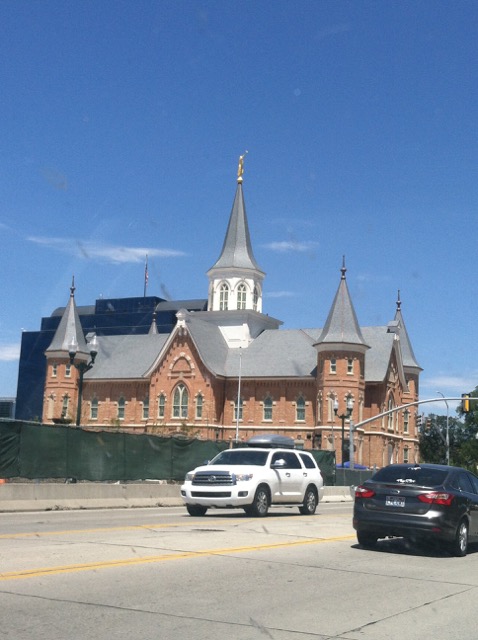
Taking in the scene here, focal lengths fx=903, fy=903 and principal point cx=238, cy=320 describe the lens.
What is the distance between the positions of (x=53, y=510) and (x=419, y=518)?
12.3 metres

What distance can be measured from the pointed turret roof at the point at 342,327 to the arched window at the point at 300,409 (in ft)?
19.0

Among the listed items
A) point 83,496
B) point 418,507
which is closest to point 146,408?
point 83,496

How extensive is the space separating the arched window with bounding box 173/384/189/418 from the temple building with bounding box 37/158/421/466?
108mm

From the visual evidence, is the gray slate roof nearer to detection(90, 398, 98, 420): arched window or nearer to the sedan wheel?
detection(90, 398, 98, 420): arched window

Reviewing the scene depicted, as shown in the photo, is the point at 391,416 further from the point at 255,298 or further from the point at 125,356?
the point at 125,356

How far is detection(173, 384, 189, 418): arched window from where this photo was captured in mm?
83125

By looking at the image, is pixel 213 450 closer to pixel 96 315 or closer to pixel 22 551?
pixel 22 551

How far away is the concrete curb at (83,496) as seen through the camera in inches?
877

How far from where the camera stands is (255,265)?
9288 cm

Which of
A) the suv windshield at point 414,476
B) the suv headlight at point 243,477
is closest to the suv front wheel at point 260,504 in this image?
the suv headlight at point 243,477

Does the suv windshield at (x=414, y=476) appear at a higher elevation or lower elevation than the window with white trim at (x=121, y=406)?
lower

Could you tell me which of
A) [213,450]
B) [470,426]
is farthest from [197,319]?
[213,450]

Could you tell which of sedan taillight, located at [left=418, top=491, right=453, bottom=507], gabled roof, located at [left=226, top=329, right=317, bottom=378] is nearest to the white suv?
sedan taillight, located at [left=418, top=491, right=453, bottom=507]

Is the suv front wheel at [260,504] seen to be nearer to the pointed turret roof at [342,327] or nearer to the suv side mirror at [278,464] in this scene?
the suv side mirror at [278,464]
